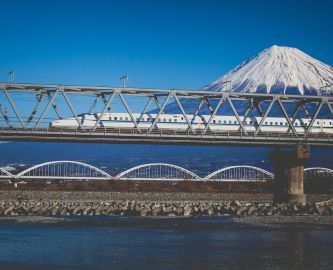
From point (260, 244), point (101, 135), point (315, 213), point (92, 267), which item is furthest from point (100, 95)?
point (92, 267)

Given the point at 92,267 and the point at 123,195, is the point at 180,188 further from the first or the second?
the point at 92,267

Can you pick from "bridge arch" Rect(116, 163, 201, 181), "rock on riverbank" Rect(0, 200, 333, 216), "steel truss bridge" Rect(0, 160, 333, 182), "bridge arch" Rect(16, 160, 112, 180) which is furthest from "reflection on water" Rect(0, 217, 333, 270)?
"bridge arch" Rect(116, 163, 201, 181)

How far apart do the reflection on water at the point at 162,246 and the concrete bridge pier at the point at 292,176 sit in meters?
18.0

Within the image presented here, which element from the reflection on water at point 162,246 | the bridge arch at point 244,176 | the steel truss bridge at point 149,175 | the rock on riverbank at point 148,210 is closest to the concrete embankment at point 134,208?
the rock on riverbank at point 148,210

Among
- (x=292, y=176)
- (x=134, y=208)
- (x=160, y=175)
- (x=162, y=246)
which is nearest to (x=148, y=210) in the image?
(x=134, y=208)

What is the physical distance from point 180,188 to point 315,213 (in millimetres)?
24917

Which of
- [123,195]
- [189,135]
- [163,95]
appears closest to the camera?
[189,135]

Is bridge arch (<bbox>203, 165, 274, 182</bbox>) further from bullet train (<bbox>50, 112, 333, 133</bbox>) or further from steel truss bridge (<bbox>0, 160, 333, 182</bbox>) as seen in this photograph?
bullet train (<bbox>50, 112, 333, 133</bbox>)

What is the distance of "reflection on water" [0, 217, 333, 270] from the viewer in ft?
90.0

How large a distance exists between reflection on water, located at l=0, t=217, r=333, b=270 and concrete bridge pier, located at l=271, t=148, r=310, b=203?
58.9 feet

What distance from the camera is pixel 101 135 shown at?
54.9m

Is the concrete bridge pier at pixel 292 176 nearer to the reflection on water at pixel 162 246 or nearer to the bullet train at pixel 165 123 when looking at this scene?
the bullet train at pixel 165 123

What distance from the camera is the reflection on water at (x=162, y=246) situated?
90.0 ft

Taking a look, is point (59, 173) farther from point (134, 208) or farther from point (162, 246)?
point (162, 246)
